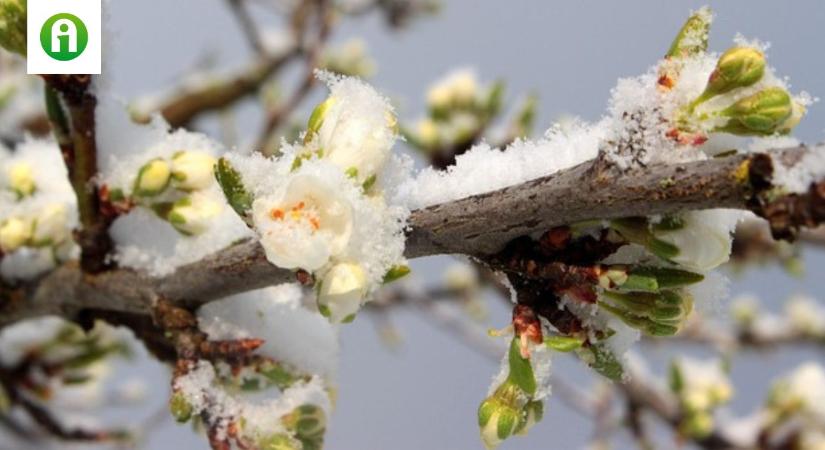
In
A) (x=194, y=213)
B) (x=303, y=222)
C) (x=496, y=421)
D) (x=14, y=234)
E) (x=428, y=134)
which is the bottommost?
(x=496, y=421)

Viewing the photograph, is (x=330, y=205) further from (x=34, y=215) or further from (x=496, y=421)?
(x=34, y=215)

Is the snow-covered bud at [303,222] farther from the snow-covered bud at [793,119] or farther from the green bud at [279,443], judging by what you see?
the snow-covered bud at [793,119]

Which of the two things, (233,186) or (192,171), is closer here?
(233,186)

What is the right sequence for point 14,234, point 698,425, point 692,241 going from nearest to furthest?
1. point 692,241
2. point 14,234
3. point 698,425

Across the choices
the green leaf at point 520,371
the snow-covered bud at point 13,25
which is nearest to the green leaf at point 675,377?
the green leaf at point 520,371

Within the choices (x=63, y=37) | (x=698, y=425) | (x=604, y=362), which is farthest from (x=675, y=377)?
(x=63, y=37)

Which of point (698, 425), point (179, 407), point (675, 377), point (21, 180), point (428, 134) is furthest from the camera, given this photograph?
point (428, 134)

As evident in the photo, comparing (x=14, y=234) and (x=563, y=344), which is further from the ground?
(x=14, y=234)
